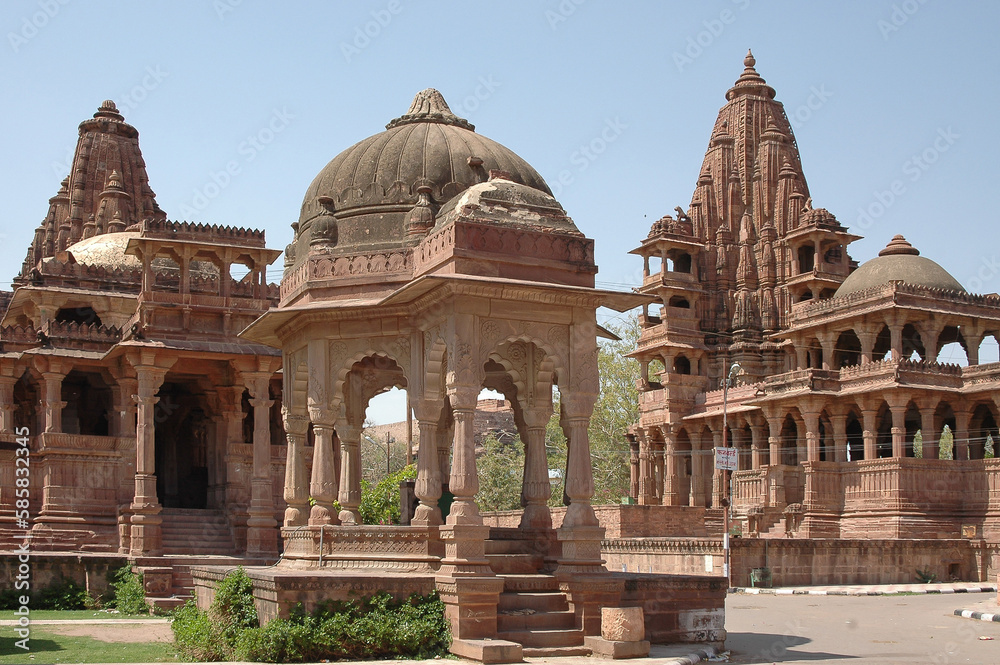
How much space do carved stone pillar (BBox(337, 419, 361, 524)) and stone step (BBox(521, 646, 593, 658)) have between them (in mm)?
5080

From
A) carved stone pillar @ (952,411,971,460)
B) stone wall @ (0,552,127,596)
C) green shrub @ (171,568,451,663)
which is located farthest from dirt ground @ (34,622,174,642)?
carved stone pillar @ (952,411,971,460)

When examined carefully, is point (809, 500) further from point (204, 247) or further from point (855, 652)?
point (855, 652)

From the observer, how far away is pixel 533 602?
46.6 feet

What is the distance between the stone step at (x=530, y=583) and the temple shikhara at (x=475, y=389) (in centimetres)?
4

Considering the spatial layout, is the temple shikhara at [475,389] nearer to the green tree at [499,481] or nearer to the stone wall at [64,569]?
the stone wall at [64,569]

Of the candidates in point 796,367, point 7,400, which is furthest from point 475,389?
point 796,367

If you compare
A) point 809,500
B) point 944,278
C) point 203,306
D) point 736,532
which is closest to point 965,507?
point 809,500

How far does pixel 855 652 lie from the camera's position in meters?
14.7

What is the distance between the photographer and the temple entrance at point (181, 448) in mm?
31422

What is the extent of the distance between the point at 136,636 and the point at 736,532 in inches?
885

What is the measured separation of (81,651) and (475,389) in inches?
249

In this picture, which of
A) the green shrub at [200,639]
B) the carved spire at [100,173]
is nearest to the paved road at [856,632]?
the green shrub at [200,639]

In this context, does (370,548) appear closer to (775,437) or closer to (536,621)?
(536,621)

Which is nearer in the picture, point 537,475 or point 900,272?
point 537,475
